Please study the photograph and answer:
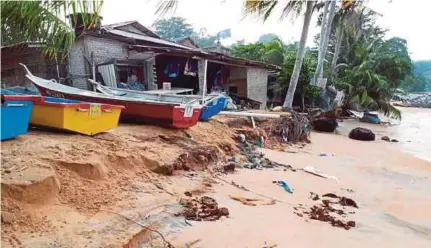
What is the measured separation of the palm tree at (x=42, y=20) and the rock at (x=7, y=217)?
174 cm

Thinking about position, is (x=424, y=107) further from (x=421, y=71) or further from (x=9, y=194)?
(x=9, y=194)

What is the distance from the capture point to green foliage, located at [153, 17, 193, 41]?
54.2 metres

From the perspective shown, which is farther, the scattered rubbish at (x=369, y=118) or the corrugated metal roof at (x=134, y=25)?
the scattered rubbish at (x=369, y=118)

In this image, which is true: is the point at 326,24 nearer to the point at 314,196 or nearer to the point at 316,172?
the point at 316,172

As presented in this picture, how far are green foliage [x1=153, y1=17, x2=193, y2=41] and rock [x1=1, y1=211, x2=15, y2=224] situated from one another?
170ft

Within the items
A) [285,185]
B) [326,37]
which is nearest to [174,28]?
[326,37]

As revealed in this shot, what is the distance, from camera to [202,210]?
Result: 4988 mm

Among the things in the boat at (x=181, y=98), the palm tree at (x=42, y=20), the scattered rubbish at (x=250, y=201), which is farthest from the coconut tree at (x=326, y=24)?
the palm tree at (x=42, y=20)

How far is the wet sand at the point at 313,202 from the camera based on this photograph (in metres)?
4.51

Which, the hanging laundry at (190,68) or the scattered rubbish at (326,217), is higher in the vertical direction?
the hanging laundry at (190,68)

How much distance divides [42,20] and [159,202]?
262 cm

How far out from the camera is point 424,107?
4962cm

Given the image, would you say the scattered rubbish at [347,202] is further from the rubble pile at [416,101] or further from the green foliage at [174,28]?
the green foliage at [174,28]

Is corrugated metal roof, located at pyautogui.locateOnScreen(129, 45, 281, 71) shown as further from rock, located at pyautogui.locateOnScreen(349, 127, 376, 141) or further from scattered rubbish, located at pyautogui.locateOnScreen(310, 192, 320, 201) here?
scattered rubbish, located at pyautogui.locateOnScreen(310, 192, 320, 201)
